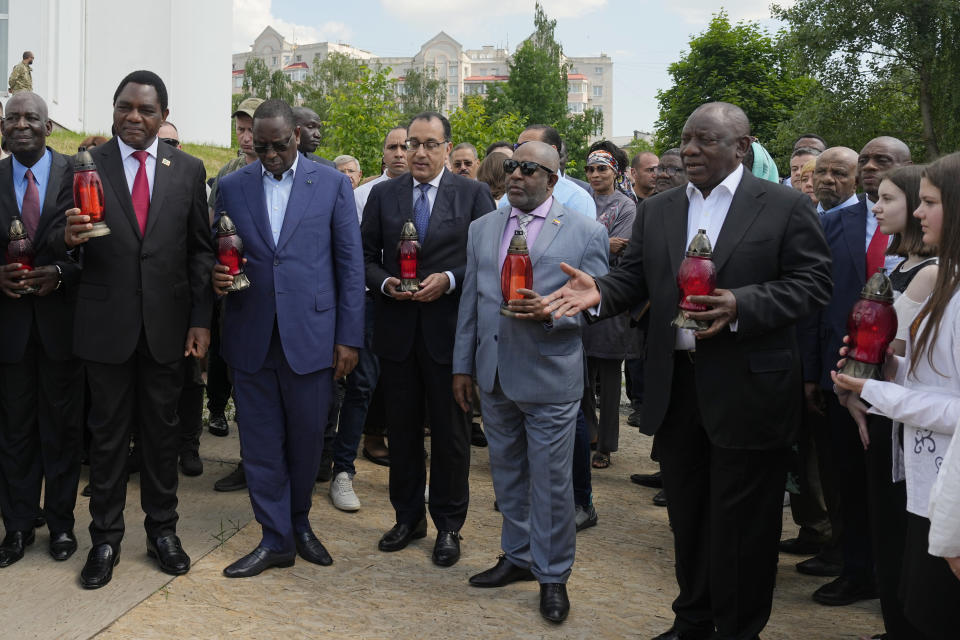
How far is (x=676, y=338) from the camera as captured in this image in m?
4.13

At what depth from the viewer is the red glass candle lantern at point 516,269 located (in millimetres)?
4348

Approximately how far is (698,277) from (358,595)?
2.50m

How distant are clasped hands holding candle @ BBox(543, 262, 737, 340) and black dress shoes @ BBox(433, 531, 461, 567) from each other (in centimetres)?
181

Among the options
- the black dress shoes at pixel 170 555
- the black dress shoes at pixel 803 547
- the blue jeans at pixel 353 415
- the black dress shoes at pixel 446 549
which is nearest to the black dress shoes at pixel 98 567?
the black dress shoes at pixel 170 555

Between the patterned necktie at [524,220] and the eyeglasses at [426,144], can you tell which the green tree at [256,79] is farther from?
the patterned necktie at [524,220]

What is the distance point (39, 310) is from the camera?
5.13 meters

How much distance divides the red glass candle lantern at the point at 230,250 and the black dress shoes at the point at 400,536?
1.77 metres

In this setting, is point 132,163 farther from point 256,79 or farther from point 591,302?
point 256,79

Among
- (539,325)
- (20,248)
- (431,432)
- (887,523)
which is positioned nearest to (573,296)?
(539,325)

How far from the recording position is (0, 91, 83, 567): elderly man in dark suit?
5.15 m

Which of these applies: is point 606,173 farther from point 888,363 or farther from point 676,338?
point 888,363

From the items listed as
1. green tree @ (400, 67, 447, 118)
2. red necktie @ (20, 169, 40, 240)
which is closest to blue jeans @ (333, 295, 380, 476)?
red necktie @ (20, 169, 40, 240)

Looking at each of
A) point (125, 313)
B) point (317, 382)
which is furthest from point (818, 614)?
point (125, 313)

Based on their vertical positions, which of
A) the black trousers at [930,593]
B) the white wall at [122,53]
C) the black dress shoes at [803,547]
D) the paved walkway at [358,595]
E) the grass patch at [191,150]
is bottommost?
the paved walkway at [358,595]
